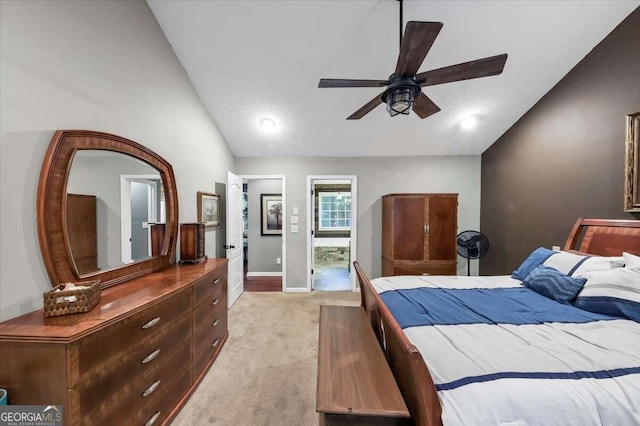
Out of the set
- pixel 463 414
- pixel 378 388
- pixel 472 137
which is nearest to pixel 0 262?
pixel 378 388

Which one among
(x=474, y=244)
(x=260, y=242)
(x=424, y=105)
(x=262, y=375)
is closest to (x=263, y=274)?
(x=260, y=242)

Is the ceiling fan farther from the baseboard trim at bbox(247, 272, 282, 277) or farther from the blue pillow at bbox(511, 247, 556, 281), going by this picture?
the baseboard trim at bbox(247, 272, 282, 277)

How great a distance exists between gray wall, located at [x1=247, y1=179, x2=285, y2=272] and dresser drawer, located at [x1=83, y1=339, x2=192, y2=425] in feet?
12.1

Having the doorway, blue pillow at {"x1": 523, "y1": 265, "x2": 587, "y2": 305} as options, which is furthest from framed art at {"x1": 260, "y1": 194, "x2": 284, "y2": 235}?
blue pillow at {"x1": 523, "y1": 265, "x2": 587, "y2": 305}

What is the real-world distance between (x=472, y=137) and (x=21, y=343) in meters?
4.99

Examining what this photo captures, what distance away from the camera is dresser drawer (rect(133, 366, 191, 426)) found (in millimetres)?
1491

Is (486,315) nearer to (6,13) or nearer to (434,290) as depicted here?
(434,290)

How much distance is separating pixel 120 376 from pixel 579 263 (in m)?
3.33

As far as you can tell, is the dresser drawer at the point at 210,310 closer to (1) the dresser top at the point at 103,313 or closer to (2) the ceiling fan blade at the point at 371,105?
(1) the dresser top at the point at 103,313

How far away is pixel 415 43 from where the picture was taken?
4.75 ft

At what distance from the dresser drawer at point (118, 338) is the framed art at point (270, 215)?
386 centimetres

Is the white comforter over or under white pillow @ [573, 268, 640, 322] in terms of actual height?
under

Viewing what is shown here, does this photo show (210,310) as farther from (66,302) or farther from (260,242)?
(260,242)

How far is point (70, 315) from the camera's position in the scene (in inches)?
49.7
